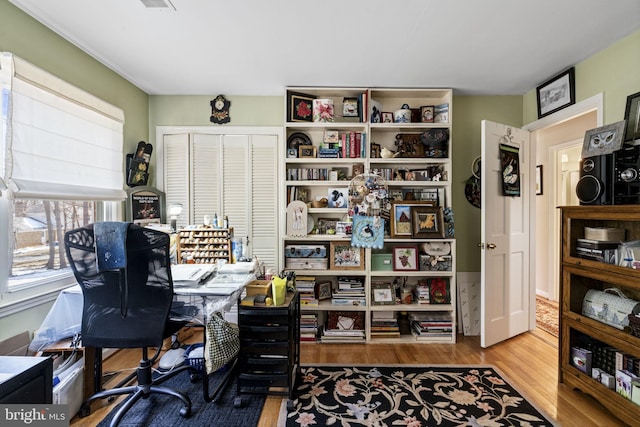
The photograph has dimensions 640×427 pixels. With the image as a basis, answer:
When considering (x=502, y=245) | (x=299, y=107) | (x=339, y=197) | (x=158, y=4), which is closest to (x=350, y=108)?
(x=299, y=107)

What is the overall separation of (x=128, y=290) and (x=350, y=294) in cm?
186

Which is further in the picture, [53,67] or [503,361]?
[503,361]

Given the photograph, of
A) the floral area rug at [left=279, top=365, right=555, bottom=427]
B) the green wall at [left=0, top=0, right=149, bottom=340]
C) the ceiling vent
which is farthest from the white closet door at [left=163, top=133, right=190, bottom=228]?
the floral area rug at [left=279, top=365, right=555, bottom=427]

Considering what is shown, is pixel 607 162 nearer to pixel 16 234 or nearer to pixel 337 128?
pixel 337 128

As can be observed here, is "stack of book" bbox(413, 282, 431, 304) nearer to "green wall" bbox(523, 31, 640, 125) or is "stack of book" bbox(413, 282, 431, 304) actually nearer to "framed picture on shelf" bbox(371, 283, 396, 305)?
"framed picture on shelf" bbox(371, 283, 396, 305)

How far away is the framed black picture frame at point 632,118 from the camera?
6.24 feet

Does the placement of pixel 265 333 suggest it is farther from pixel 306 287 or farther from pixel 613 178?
pixel 613 178

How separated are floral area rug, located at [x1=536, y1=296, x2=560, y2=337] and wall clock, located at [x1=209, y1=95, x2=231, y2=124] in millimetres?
3857

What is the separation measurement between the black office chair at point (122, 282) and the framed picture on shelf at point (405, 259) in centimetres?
200

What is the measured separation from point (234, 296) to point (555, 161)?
4491 mm

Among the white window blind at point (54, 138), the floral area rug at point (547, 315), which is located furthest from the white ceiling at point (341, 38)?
the floral area rug at point (547, 315)

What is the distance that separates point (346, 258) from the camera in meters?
2.82

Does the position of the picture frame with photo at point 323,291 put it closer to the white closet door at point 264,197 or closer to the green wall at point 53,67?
the white closet door at point 264,197

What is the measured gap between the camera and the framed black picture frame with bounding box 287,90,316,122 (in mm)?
2812
